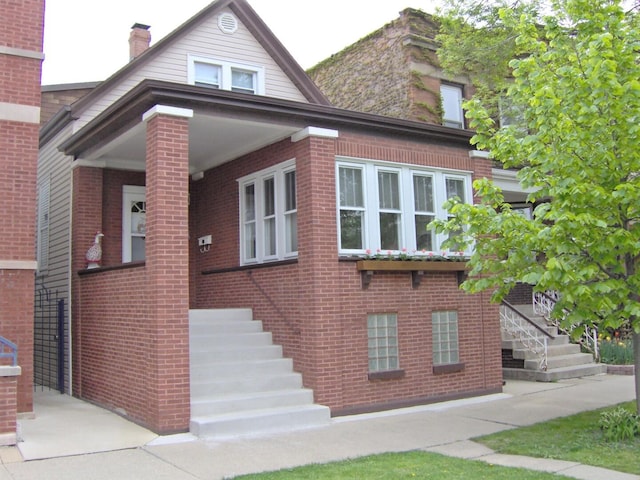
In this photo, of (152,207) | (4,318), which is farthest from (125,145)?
(4,318)

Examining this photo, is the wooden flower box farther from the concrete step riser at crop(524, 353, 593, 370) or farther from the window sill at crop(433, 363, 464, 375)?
the concrete step riser at crop(524, 353, 593, 370)

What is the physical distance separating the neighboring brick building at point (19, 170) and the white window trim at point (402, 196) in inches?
192

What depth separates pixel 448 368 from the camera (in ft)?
37.7

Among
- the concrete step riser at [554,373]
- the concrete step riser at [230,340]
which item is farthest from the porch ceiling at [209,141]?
the concrete step riser at [554,373]

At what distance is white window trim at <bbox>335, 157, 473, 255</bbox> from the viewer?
11.0 m

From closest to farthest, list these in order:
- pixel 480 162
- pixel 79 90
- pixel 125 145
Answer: pixel 125 145, pixel 480 162, pixel 79 90

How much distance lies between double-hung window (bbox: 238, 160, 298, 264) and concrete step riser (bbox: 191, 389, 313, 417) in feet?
8.32

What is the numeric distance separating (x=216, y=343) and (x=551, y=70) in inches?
254

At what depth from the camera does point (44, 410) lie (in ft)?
34.2

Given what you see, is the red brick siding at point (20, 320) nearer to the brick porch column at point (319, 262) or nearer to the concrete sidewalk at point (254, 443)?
the concrete sidewalk at point (254, 443)

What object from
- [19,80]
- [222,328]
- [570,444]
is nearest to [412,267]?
[222,328]

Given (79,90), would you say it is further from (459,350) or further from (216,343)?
(459,350)

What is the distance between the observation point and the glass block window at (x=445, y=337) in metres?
11.6

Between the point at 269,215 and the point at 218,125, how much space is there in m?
2.17
